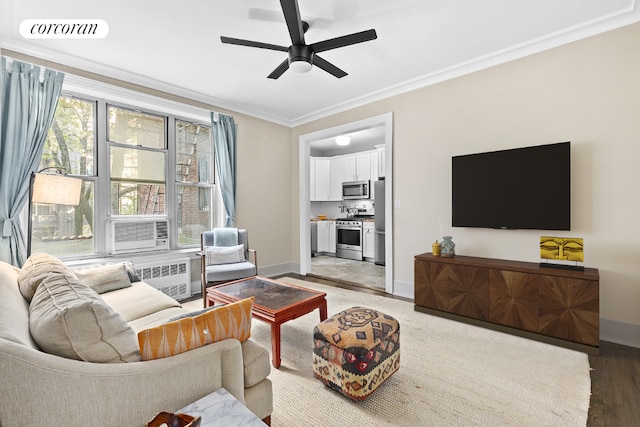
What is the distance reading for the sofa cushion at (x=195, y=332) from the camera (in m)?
1.14

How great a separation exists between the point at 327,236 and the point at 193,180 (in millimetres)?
3783

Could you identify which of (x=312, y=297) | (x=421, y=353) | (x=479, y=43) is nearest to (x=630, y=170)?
(x=479, y=43)

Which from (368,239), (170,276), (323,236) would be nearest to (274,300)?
(170,276)

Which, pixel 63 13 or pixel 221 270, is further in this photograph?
pixel 221 270

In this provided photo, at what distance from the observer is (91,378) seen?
0.96 m

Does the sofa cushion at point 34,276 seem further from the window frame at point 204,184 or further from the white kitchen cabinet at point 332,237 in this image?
the white kitchen cabinet at point 332,237

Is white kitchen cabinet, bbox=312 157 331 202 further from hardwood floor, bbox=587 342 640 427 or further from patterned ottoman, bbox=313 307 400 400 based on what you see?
hardwood floor, bbox=587 342 640 427

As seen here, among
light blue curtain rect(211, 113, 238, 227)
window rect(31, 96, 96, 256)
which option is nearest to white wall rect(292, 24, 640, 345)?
light blue curtain rect(211, 113, 238, 227)

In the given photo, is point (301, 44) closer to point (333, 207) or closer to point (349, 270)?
point (349, 270)

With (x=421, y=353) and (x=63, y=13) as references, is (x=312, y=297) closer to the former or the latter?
(x=421, y=353)

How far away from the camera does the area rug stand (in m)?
1.70

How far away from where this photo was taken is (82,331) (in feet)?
3.37

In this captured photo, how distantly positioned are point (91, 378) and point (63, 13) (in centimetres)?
299

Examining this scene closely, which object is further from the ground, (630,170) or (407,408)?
(630,170)
